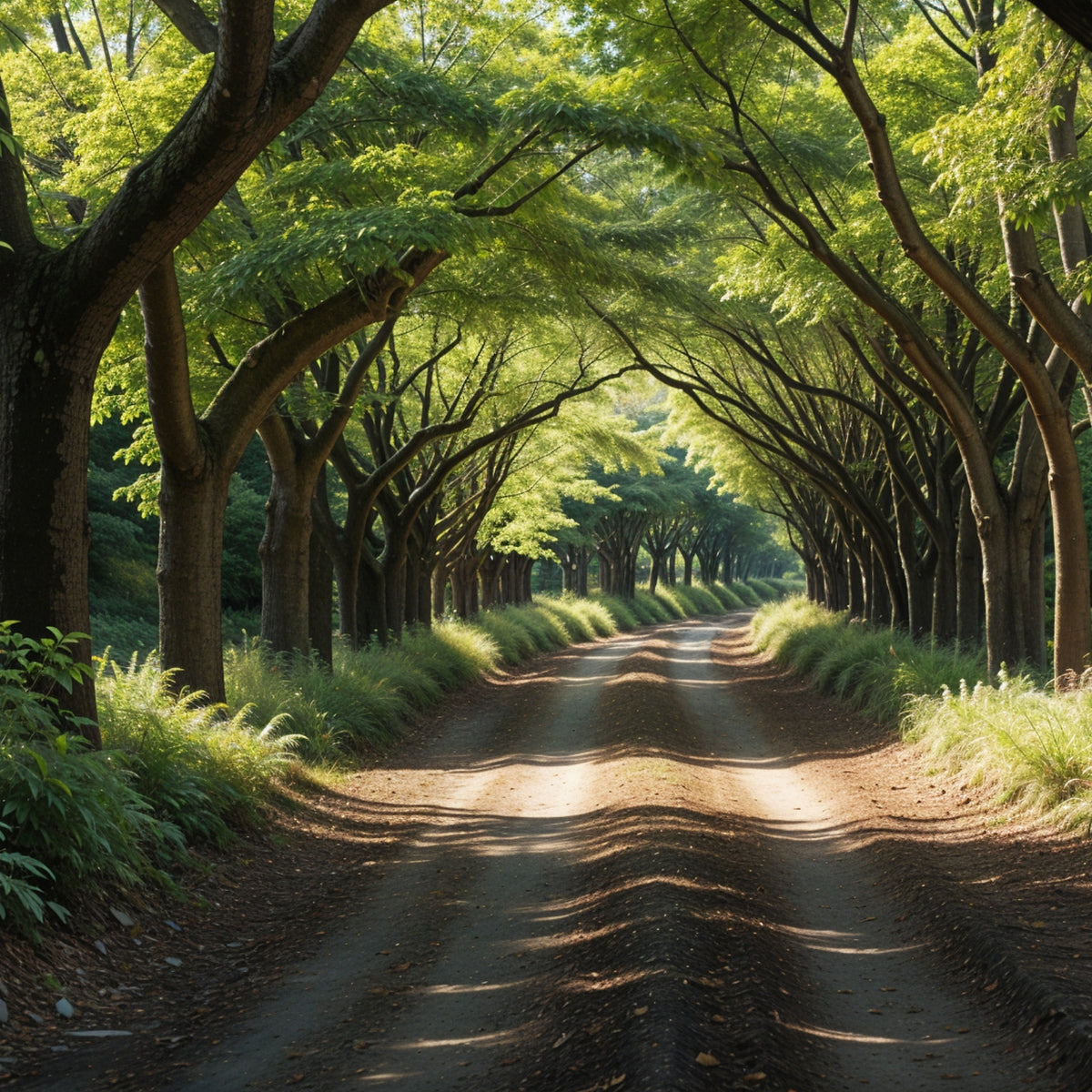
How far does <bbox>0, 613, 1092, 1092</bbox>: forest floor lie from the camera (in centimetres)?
397

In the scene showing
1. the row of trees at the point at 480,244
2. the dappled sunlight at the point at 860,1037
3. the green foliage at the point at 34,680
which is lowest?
the dappled sunlight at the point at 860,1037

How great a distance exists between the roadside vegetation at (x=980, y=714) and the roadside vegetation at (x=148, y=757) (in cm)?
590

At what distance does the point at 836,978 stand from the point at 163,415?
636 centimetres

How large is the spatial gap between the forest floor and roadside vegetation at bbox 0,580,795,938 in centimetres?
29

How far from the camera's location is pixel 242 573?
2620 centimetres

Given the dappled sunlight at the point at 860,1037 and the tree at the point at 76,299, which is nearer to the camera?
the dappled sunlight at the point at 860,1037

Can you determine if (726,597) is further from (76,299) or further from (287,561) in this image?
(76,299)

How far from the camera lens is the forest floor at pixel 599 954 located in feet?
13.0

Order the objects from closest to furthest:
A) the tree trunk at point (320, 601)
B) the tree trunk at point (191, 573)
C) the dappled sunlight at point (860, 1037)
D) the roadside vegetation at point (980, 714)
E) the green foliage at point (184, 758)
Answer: the dappled sunlight at point (860, 1037) → the green foliage at point (184, 758) → the roadside vegetation at point (980, 714) → the tree trunk at point (191, 573) → the tree trunk at point (320, 601)

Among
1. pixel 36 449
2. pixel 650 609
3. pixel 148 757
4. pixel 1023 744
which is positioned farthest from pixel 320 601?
pixel 650 609

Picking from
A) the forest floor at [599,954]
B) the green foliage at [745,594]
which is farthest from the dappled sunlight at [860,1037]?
the green foliage at [745,594]

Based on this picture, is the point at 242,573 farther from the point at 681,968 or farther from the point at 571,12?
the point at 681,968

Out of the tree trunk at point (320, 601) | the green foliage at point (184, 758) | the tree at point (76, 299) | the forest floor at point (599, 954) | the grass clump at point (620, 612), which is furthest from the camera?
the grass clump at point (620, 612)

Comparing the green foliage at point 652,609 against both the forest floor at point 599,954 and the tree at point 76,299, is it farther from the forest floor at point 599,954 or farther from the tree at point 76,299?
the tree at point 76,299
